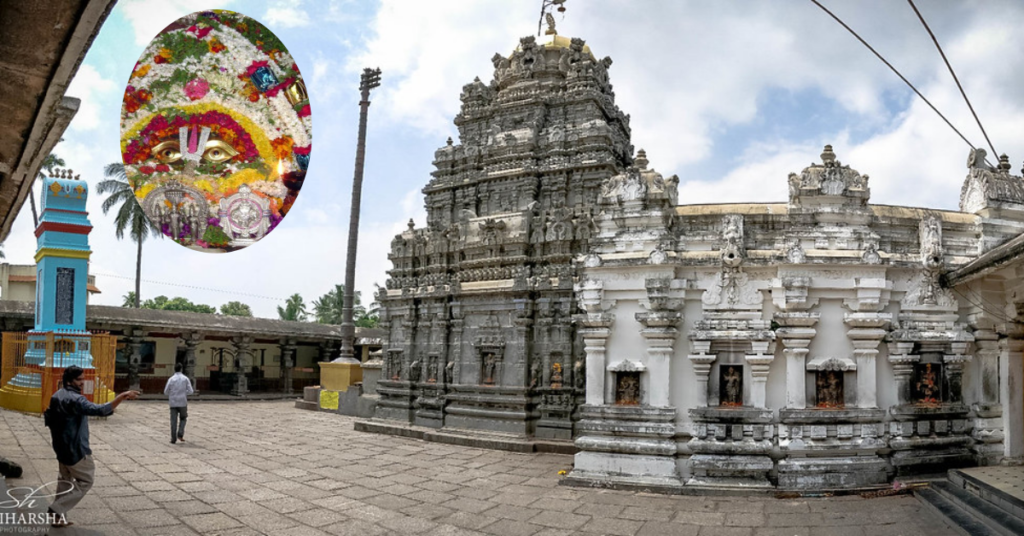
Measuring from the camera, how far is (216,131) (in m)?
7.11

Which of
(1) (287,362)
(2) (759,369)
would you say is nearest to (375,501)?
(2) (759,369)

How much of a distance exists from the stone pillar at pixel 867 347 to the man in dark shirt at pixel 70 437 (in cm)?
896

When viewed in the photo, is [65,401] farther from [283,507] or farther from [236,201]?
[283,507]

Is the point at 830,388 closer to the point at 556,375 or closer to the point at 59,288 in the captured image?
the point at 556,375

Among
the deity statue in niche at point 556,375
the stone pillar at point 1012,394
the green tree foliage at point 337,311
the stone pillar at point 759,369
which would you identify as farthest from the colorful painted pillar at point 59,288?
the green tree foliage at point 337,311

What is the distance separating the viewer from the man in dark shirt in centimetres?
618

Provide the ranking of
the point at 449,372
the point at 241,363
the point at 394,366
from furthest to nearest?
1. the point at 241,363
2. the point at 394,366
3. the point at 449,372

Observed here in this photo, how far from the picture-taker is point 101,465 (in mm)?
10000

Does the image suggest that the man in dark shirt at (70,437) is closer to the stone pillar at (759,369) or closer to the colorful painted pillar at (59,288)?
the stone pillar at (759,369)

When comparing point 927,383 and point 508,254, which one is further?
point 508,254

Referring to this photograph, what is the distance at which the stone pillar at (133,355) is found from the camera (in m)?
24.1

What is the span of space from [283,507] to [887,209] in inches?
383

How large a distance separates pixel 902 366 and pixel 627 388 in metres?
3.88

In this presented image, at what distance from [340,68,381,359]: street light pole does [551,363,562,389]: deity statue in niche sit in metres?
9.82
